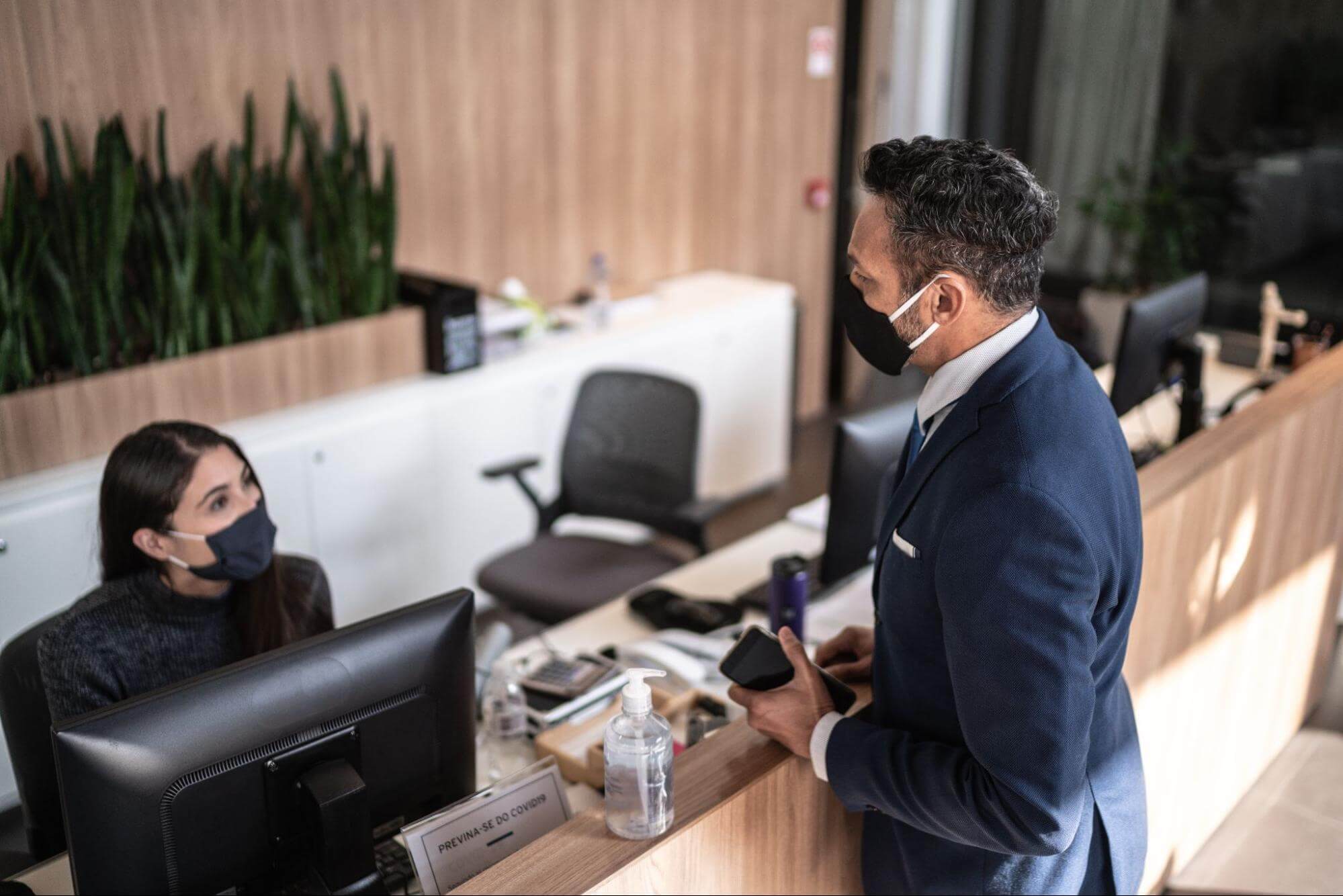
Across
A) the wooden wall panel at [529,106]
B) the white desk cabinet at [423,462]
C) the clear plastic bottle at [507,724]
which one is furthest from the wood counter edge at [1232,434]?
the wooden wall panel at [529,106]

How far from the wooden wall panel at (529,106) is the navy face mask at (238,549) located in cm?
121

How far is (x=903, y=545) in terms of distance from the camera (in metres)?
1.37

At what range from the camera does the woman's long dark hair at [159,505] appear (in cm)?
204

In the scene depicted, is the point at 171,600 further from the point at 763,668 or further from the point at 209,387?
the point at 209,387

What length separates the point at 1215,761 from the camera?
106 inches

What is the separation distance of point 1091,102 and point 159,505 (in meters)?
4.70

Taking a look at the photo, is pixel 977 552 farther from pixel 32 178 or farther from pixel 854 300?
pixel 32 178

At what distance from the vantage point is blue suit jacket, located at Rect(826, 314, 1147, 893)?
4.04 feet

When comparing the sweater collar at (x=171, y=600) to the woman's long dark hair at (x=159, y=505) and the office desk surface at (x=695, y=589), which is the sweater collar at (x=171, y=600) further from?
the office desk surface at (x=695, y=589)

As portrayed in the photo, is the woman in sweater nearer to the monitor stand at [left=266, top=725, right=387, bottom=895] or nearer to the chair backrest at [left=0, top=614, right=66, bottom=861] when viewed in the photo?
the chair backrest at [left=0, top=614, right=66, bottom=861]

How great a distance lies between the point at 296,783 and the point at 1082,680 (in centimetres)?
97

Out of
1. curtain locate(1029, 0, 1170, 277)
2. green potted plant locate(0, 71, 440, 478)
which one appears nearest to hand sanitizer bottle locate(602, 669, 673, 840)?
green potted plant locate(0, 71, 440, 478)

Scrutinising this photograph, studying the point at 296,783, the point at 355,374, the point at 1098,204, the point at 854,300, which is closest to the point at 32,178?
the point at 355,374

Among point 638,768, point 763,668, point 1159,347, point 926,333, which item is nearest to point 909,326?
point 926,333
